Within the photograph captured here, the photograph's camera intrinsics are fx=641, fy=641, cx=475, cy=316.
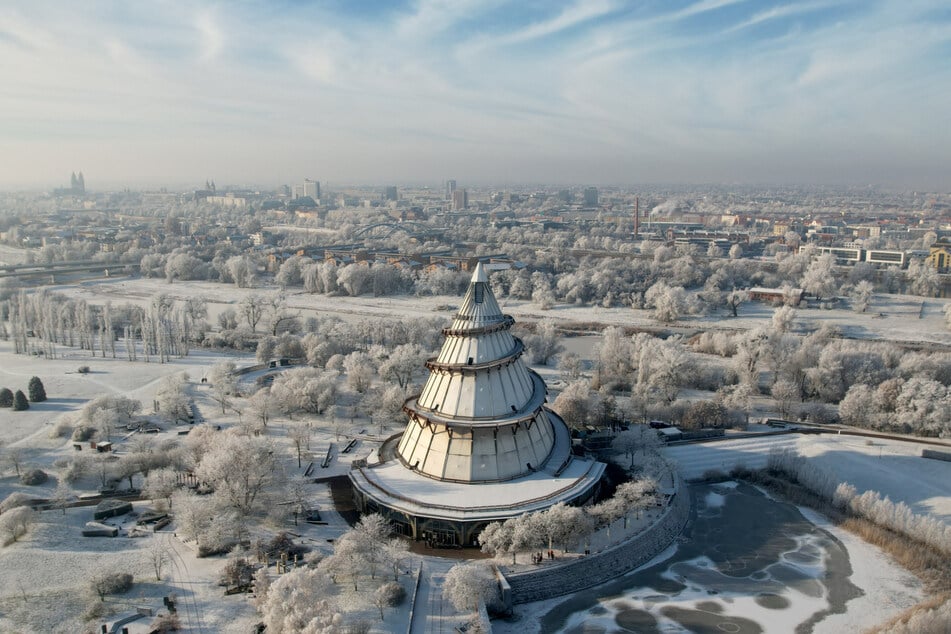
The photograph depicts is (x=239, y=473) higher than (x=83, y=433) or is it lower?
higher

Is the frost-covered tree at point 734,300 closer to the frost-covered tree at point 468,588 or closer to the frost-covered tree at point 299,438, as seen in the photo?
the frost-covered tree at point 299,438

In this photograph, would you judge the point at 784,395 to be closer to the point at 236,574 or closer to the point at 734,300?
the point at 734,300

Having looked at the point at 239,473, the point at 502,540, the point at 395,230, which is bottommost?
the point at 502,540

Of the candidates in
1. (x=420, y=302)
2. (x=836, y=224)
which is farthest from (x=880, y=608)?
(x=836, y=224)

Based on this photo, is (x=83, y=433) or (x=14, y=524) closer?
(x=14, y=524)

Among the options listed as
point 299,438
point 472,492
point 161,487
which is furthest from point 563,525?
point 161,487
